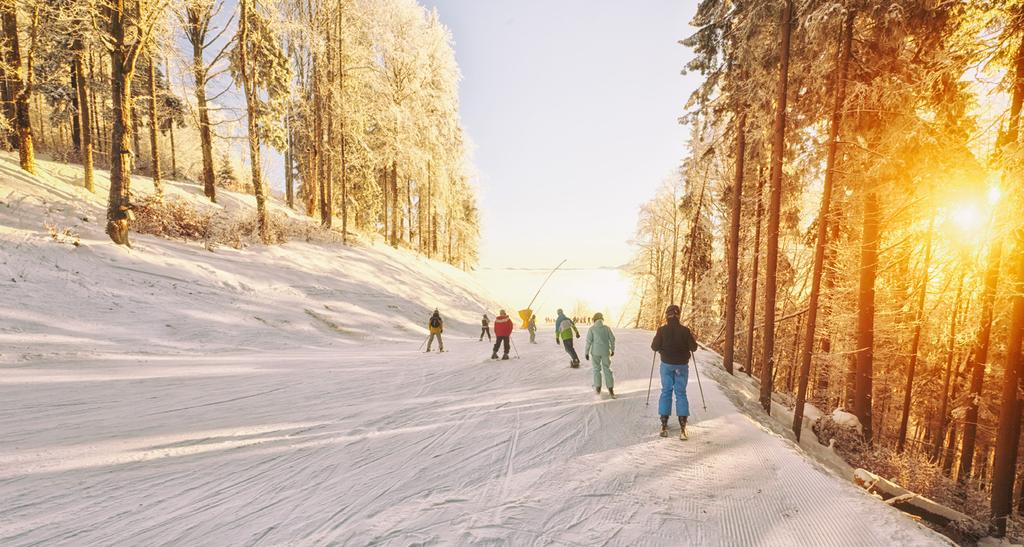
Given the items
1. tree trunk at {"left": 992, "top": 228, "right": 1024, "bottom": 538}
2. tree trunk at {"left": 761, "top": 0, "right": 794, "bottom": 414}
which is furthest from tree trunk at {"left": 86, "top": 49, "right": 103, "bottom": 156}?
tree trunk at {"left": 992, "top": 228, "right": 1024, "bottom": 538}

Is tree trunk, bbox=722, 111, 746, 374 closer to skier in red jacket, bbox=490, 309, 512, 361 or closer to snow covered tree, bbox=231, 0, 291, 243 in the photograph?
skier in red jacket, bbox=490, 309, 512, 361

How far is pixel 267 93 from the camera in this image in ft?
78.2

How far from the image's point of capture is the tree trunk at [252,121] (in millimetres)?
16703

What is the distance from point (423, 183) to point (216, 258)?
1892 cm

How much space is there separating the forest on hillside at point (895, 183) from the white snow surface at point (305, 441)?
4.96 meters

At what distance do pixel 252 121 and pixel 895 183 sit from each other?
22629mm

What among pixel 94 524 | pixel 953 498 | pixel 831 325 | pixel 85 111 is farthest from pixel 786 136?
pixel 85 111

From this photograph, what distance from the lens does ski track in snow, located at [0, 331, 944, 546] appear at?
12.1 ft

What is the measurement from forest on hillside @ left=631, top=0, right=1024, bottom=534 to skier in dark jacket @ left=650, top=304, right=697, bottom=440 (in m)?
5.38

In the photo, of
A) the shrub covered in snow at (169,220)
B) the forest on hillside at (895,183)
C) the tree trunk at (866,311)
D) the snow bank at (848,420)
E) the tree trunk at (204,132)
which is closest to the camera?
the forest on hillside at (895,183)

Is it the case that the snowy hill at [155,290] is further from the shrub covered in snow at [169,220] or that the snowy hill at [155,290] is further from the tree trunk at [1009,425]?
the tree trunk at [1009,425]

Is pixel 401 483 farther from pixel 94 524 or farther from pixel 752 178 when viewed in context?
pixel 752 178

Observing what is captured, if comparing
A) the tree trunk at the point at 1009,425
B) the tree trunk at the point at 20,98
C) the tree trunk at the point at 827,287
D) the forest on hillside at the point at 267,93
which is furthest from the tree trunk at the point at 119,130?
the tree trunk at the point at 827,287

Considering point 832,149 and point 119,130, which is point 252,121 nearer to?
point 119,130
